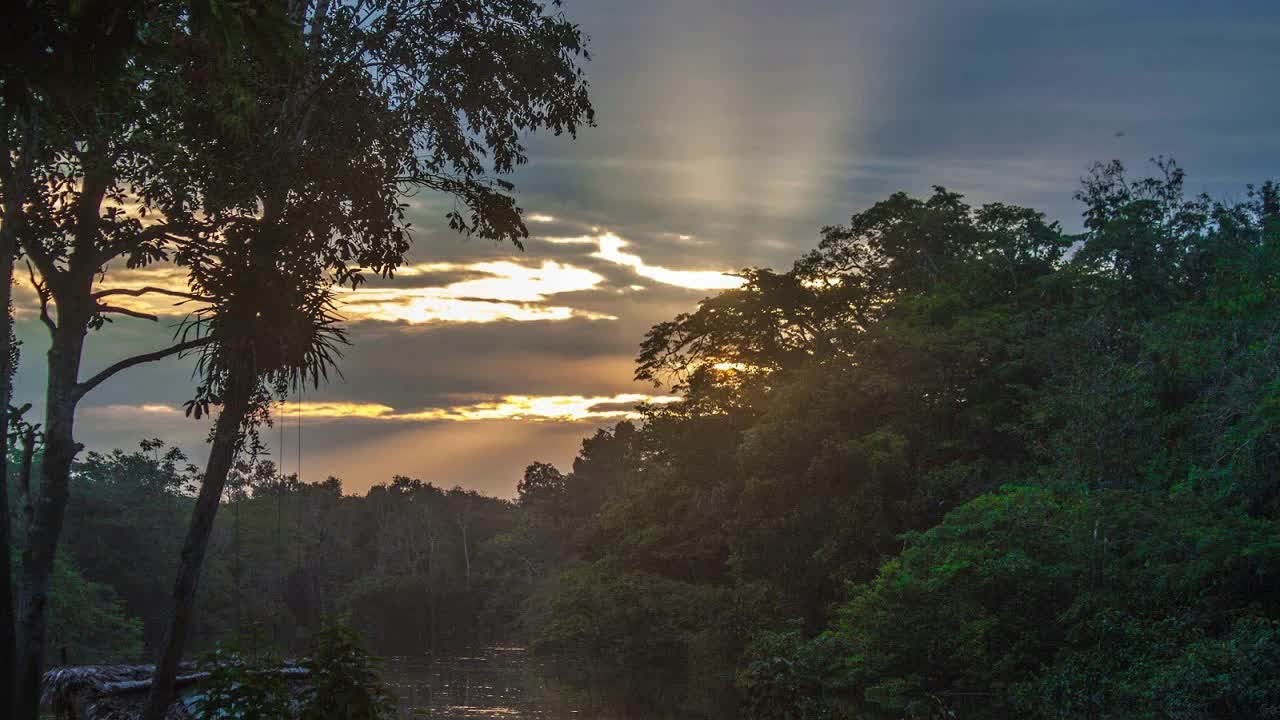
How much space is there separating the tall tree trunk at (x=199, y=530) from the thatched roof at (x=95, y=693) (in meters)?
1.08

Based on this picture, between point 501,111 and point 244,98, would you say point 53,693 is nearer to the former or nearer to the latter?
point 244,98

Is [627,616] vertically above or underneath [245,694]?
underneath

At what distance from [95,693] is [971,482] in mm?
21574

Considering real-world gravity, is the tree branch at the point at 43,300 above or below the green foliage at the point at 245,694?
above

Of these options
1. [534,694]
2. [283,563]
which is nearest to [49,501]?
[534,694]

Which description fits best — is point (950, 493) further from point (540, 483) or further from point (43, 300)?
point (540, 483)

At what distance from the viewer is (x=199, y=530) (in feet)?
45.3

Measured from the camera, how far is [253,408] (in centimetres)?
1453

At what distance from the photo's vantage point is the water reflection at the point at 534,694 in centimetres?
2683

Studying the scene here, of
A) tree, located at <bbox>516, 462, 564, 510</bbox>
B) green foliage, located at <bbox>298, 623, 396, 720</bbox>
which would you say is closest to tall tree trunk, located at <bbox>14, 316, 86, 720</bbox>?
green foliage, located at <bbox>298, 623, 396, 720</bbox>

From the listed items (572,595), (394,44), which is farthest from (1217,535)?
(572,595)

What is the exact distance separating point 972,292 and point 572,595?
1769 centimetres

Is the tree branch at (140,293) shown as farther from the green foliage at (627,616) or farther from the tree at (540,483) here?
the tree at (540,483)

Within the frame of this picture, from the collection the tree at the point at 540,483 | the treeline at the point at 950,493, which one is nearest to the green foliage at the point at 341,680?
the treeline at the point at 950,493
